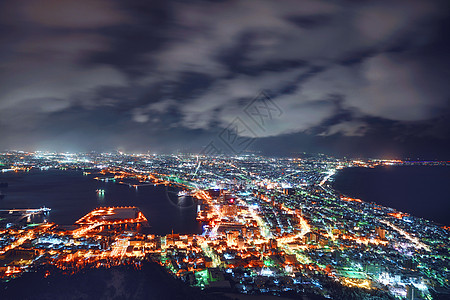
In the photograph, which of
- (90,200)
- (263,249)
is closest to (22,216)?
(90,200)

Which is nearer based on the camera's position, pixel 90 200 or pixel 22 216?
pixel 22 216

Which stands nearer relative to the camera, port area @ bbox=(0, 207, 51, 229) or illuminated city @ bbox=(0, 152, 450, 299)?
illuminated city @ bbox=(0, 152, 450, 299)

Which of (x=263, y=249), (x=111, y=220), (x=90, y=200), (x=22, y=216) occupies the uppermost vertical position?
(x=90, y=200)

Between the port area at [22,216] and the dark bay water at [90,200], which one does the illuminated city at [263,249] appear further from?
the dark bay water at [90,200]

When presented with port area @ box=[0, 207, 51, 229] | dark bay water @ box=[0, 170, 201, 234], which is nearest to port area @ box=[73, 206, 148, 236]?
dark bay water @ box=[0, 170, 201, 234]

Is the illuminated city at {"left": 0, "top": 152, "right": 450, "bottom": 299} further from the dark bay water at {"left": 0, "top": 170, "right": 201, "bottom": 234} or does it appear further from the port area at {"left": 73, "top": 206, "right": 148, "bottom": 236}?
the dark bay water at {"left": 0, "top": 170, "right": 201, "bottom": 234}

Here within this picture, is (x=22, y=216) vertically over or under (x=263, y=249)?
over

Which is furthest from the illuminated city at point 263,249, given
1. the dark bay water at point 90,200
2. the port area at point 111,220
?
the dark bay water at point 90,200

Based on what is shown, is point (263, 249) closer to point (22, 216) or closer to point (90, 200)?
point (22, 216)
